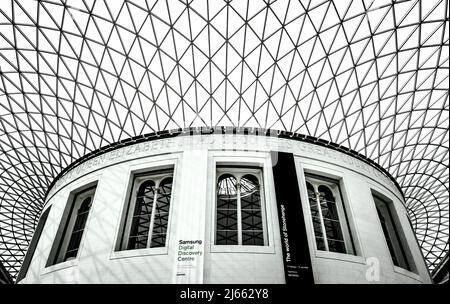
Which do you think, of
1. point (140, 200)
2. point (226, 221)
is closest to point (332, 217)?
point (226, 221)

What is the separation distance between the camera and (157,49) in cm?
2206

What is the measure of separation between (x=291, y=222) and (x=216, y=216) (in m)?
4.50

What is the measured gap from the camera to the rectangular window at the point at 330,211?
60.6 feet

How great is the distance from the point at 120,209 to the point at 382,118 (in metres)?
23.1

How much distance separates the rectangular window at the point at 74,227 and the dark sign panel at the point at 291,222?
1342 cm

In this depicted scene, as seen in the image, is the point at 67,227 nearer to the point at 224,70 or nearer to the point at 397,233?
the point at 224,70

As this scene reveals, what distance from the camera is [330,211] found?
2014cm

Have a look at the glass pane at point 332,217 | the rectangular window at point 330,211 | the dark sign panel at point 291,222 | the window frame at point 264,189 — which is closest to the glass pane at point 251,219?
the rectangular window at point 330,211

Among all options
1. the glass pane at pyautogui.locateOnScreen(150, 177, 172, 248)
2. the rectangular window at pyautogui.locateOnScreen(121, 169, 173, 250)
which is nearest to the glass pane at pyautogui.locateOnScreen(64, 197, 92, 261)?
the rectangular window at pyautogui.locateOnScreen(121, 169, 173, 250)

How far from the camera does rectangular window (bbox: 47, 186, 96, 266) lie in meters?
19.5

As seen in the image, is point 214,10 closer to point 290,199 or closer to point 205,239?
point 290,199

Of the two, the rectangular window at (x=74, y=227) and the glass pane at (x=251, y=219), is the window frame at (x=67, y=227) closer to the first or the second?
the rectangular window at (x=74, y=227)

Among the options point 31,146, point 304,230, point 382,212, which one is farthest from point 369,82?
point 31,146

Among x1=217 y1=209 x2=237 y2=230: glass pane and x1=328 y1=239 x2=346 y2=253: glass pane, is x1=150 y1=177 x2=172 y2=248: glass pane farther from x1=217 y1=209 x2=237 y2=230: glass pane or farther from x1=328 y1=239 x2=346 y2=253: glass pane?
x1=328 y1=239 x2=346 y2=253: glass pane
